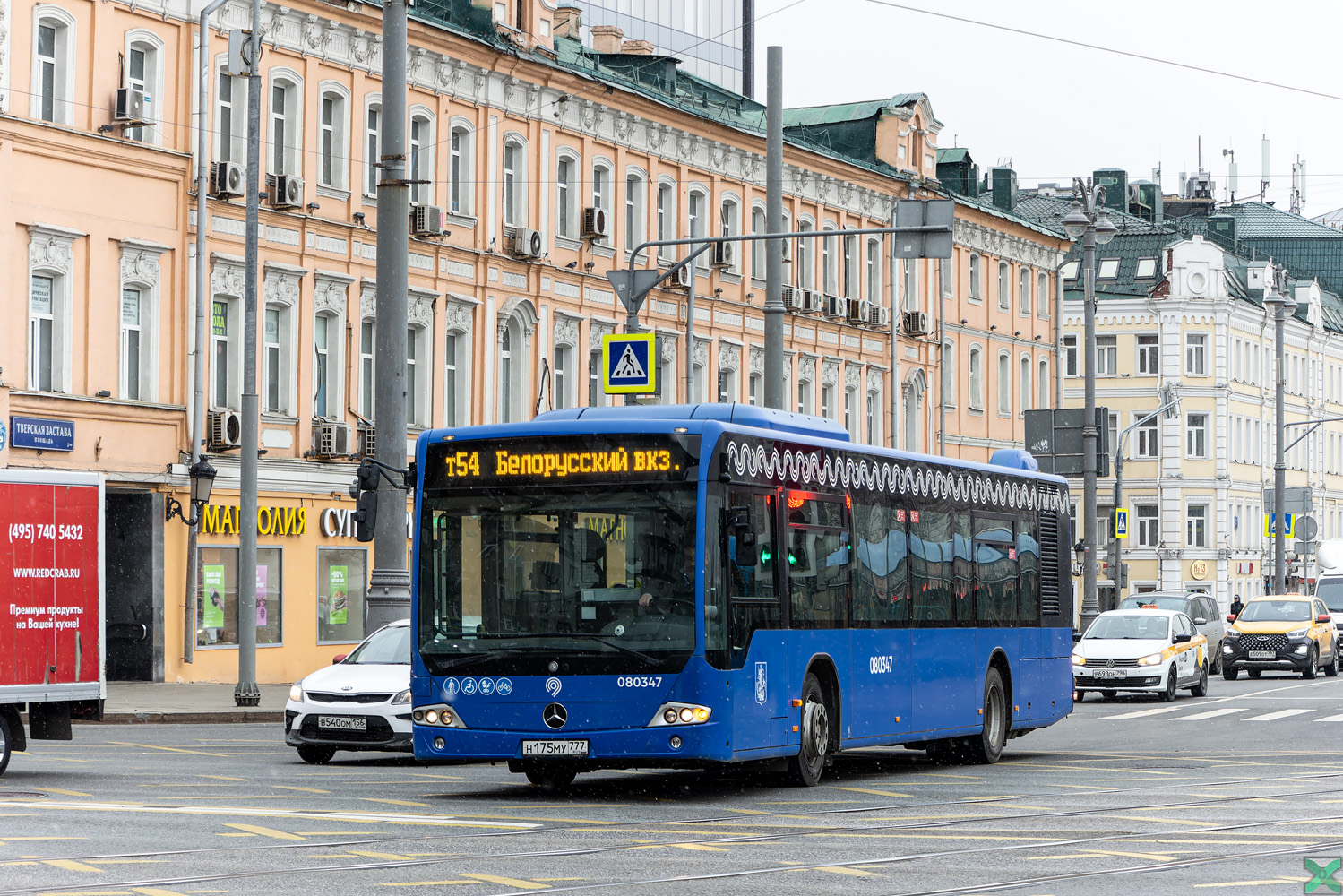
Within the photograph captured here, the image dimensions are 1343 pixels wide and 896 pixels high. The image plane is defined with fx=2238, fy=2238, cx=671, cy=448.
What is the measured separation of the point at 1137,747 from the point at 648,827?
36.0ft

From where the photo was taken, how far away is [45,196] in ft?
113

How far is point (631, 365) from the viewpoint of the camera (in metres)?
29.1

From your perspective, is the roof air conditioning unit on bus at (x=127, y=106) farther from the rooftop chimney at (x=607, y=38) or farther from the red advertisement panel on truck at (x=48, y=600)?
the rooftop chimney at (x=607, y=38)

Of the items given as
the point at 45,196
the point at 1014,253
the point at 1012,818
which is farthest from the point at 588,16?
the point at 1012,818

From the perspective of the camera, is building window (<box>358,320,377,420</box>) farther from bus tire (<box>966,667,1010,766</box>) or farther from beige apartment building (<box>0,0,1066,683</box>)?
bus tire (<box>966,667,1010,766</box>)

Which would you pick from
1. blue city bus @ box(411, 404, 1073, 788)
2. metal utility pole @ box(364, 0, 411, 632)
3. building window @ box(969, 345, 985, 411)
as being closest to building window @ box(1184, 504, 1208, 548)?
building window @ box(969, 345, 985, 411)

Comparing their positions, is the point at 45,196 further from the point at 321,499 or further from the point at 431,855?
the point at 431,855

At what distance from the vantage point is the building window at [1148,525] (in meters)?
88.6

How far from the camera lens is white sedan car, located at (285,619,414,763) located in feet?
69.1

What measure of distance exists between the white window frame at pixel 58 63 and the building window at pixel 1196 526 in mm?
61502

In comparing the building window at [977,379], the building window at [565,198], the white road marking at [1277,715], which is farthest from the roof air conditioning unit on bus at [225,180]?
the building window at [977,379]

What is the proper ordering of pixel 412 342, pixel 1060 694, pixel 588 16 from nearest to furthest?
1. pixel 1060 694
2. pixel 412 342
3. pixel 588 16

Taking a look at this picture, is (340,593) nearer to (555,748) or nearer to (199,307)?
(199,307)

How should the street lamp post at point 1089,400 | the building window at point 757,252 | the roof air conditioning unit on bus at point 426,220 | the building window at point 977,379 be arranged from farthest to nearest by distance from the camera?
the building window at point 977,379
the building window at point 757,252
the roof air conditioning unit on bus at point 426,220
the street lamp post at point 1089,400
